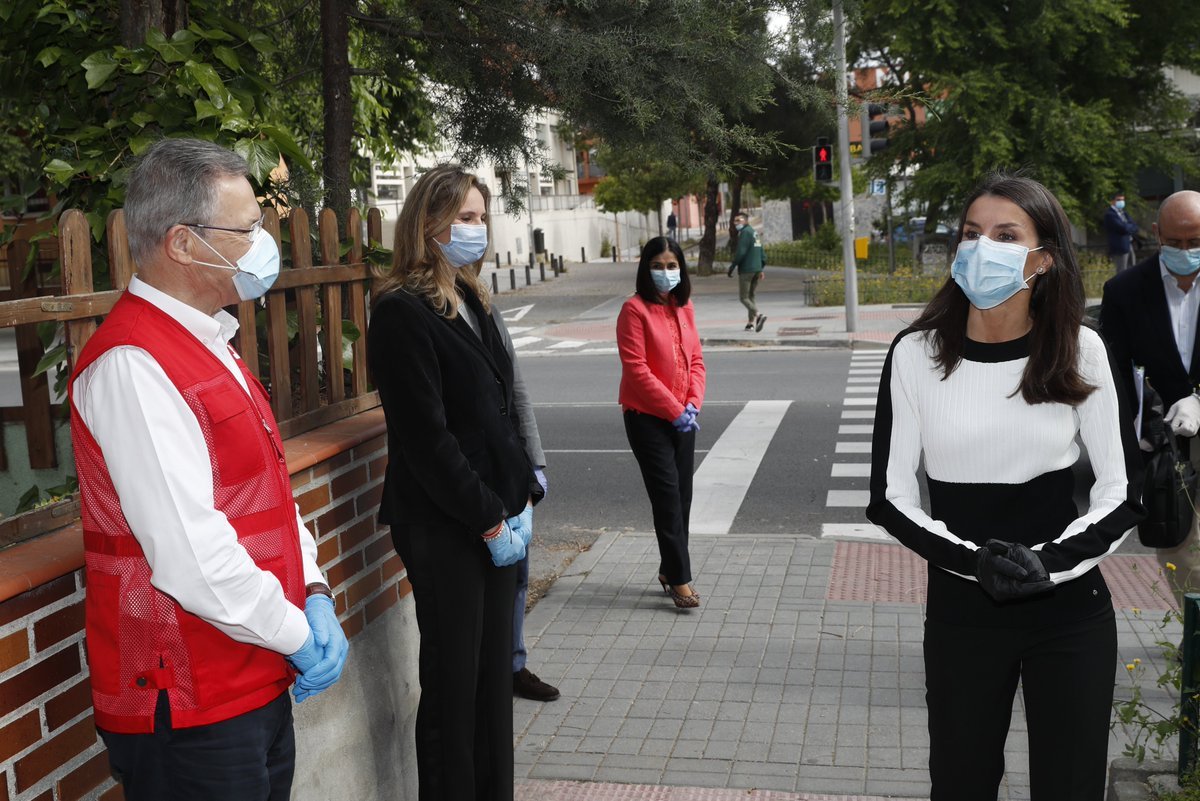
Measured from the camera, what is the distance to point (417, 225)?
3.78 meters

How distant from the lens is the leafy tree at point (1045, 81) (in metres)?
27.2

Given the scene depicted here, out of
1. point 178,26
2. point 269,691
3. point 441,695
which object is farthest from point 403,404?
point 178,26

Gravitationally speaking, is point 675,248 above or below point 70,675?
above

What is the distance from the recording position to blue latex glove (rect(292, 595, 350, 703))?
8.46 ft

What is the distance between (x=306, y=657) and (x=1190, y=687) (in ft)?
8.54

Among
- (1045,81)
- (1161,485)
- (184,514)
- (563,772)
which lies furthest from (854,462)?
(1045,81)

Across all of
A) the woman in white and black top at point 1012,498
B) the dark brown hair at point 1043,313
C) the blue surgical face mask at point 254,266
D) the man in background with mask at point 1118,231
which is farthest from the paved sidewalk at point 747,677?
the man in background with mask at point 1118,231

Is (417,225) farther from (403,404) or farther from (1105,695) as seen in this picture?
(1105,695)

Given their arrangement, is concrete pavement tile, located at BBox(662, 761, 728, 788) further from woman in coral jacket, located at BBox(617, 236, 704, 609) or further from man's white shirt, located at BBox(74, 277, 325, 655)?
man's white shirt, located at BBox(74, 277, 325, 655)

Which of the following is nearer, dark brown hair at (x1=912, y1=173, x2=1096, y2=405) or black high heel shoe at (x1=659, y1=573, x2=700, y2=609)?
dark brown hair at (x1=912, y1=173, x2=1096, y2=405)

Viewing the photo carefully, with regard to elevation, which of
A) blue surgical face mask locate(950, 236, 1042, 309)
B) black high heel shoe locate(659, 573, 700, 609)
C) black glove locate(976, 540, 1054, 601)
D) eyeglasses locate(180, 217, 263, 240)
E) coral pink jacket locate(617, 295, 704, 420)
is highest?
eyeglasses locate(180, 217, 263, 240)

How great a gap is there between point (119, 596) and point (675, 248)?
4.47m

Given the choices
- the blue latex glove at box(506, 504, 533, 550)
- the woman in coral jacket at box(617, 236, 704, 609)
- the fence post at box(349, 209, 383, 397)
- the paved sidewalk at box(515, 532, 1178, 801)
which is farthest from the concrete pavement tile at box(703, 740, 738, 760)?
the fence post at box(349, 209, 383, 397)

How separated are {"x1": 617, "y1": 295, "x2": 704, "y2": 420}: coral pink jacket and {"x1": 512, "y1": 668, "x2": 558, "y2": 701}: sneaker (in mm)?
1524
